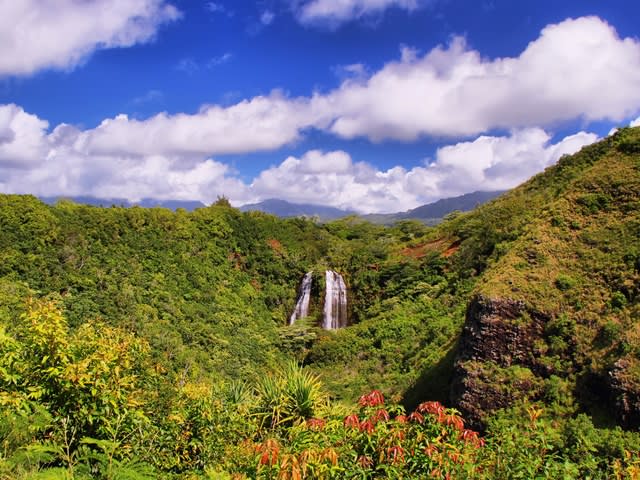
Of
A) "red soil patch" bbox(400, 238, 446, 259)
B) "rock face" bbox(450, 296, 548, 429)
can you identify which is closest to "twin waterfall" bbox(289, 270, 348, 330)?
"red soil patch" bbox(400, 238, 446, 259)

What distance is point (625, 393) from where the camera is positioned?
8328 mm

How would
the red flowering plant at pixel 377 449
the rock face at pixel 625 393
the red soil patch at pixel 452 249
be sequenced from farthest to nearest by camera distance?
the red soil patch at pixel 452 249 → the rock face at pixel 625 393 → the red flowering plant at pixel 377 449

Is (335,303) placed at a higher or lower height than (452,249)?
lower

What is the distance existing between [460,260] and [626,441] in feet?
53.6

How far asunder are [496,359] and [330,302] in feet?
54.2

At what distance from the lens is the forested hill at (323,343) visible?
3.88 metres

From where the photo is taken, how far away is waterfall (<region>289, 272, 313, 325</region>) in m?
26.6

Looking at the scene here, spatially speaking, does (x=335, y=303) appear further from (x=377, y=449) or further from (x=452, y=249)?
(x=377, y=449)

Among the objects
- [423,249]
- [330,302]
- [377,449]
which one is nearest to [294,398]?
[377,449]

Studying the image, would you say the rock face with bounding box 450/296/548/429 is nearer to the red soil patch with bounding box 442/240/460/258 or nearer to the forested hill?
the forested hill

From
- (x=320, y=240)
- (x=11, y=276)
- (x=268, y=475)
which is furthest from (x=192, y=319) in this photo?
(x=268, y=475)

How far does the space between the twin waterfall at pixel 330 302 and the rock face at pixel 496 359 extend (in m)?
15.2

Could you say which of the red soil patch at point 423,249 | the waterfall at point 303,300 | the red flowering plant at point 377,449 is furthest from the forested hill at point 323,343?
the waterfall at point 303,300

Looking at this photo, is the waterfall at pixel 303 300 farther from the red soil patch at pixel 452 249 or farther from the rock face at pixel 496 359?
the rock face at pixel 496 359
